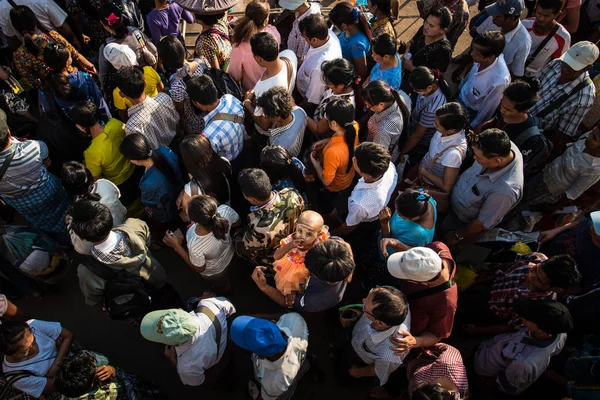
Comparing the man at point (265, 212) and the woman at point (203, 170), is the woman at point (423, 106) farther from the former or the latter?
the woman at point (203, 170)

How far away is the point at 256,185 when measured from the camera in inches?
118

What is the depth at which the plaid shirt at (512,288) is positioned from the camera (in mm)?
3049

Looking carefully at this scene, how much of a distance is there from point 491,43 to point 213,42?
3112 millimetres

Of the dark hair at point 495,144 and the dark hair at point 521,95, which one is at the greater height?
the dark hair at point 521,95

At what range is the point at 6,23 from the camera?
16.8 ft

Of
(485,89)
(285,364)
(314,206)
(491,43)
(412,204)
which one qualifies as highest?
(491,43)

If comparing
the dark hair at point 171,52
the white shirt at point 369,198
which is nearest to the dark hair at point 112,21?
the dark hair at point 171,52

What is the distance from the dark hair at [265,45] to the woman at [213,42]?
104cm

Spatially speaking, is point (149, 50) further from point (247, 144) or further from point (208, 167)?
point (208, 167)

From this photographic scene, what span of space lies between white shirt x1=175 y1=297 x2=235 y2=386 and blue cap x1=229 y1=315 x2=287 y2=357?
36 cm

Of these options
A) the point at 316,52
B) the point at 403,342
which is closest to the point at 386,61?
the point at 316,52

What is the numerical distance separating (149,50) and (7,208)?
2.60 meters

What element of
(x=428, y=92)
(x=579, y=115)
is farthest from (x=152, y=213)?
(x=579, y=115)

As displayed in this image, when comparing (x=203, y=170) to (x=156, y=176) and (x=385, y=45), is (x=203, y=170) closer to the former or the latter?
(x=156, y=176)
